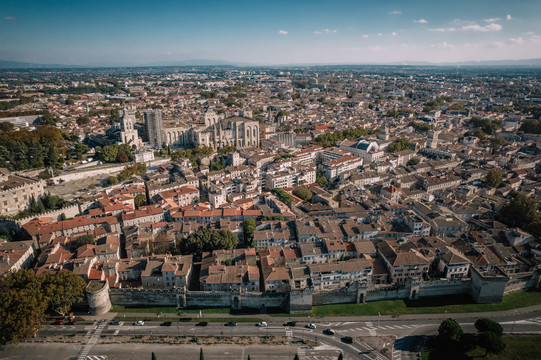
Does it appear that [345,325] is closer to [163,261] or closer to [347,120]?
[163,261]

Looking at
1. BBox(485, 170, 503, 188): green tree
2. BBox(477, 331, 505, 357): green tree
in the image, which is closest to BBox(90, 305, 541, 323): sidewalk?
BBox(477, 331, 505, 357): green tree

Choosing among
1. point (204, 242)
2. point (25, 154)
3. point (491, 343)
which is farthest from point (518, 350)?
point (25, 154)

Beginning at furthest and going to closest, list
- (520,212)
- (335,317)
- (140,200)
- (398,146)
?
(398,146) → (140,200) → (520,212) → (335,317)

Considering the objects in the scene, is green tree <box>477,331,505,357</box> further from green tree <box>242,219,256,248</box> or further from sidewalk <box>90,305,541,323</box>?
green tree <box>242,219,256,248</box>

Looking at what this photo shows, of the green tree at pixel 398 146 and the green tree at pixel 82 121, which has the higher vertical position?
the green tree at pixel 82 121

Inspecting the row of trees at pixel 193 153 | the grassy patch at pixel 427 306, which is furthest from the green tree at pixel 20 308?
the row of trees at pixel 193 153

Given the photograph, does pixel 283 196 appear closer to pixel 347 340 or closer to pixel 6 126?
pixel 347 340

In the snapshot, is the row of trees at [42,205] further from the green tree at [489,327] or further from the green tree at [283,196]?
the green tree at [489,327]
